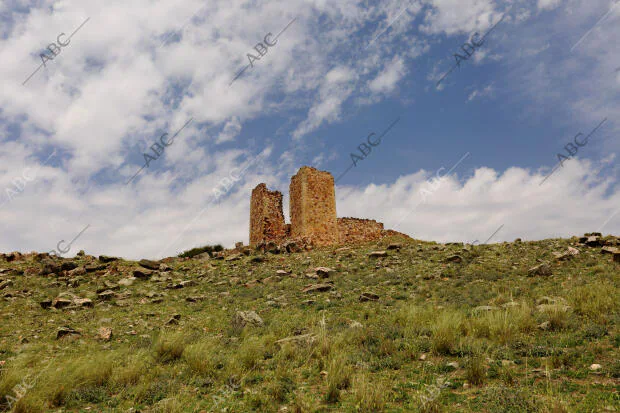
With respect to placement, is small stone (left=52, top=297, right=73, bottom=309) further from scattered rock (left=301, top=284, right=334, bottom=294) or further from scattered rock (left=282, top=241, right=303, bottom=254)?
scattered rock (left=282, top=241, right=303, bottom=254)

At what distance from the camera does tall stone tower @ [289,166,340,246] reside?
918 inches

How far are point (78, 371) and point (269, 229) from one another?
19424 mm

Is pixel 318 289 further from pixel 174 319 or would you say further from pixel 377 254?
pixel 377 254

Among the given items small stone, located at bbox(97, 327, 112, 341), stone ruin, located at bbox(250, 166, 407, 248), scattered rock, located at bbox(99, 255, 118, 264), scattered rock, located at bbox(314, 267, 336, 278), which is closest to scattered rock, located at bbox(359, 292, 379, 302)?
scattered rock, located at bbox(314, 267, 336, 278)

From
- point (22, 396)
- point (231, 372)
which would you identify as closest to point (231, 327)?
point (231, 372)

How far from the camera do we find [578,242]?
15.6m

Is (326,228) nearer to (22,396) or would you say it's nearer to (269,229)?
(269,229)

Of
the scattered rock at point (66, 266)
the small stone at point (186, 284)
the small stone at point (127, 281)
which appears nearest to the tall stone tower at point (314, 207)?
the small stone at point (186, 284)

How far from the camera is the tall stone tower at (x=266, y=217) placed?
83.7 feet

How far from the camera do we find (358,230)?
99.7 ft

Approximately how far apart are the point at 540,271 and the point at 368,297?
5.82 metres

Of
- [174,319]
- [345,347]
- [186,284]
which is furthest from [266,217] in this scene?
[345,347]

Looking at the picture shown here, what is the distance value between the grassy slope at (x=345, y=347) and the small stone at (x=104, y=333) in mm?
183

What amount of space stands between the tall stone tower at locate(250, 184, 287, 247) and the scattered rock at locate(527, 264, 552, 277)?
16.0m
